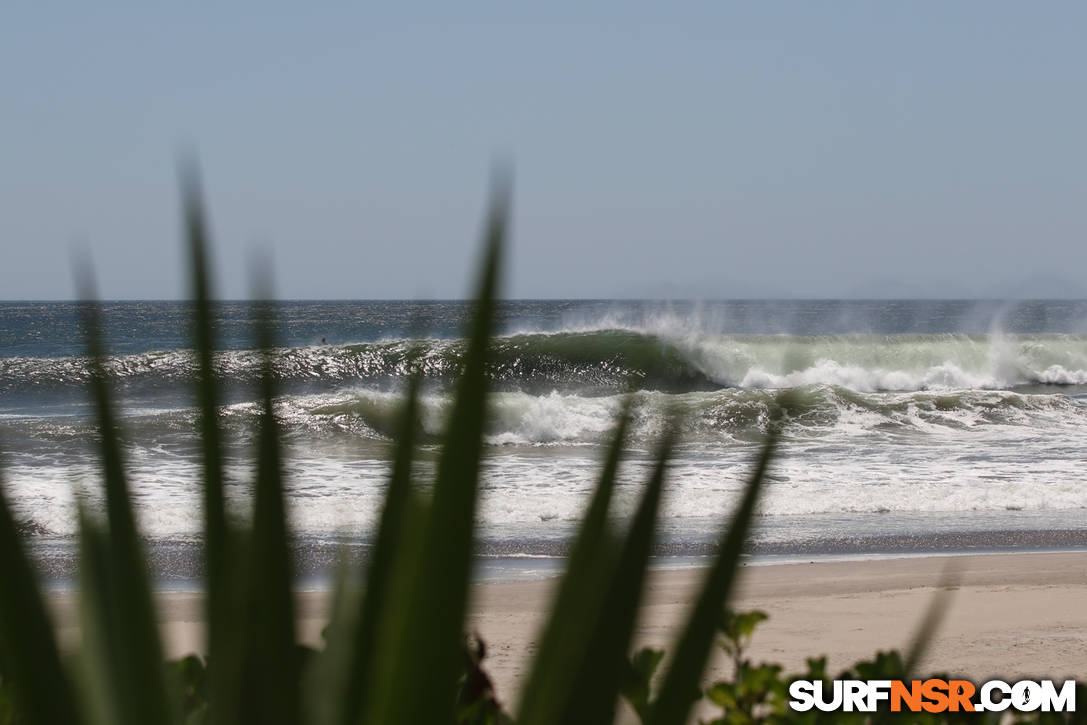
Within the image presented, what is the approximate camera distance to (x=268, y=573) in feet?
1.79

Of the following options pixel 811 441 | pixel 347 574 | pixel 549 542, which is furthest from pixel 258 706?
pixel 811 441

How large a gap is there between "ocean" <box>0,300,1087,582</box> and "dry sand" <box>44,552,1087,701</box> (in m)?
0.60

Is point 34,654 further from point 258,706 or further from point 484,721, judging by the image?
point 484,721

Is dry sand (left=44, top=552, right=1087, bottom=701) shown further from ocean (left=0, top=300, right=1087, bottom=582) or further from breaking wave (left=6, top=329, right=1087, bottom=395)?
breaking wave (left=6, top=329, right=1087, bottom=395)

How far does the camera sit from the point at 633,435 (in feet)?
8.10

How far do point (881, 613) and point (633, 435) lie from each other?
4.22 metres

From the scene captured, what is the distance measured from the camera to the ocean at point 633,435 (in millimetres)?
778

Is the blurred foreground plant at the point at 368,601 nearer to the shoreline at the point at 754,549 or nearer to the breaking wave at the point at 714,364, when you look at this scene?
the shoreline at the point at 754,549

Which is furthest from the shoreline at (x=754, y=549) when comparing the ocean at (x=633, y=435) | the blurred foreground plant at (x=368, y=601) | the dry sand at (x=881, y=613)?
the blurred foreground plant at (x=368, y=601)

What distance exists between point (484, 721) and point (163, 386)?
88.3 feet

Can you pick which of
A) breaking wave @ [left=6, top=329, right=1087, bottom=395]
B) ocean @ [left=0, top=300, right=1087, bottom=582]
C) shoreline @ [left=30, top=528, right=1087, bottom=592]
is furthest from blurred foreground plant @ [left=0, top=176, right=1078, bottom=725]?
breaking wave @ [left=6, top=329, right=1087, bottom=395]

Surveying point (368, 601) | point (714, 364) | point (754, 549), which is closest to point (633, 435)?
point (368, 601)

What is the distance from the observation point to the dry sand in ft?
17.1

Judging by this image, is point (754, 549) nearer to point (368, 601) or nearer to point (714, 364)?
point (368, 601)
